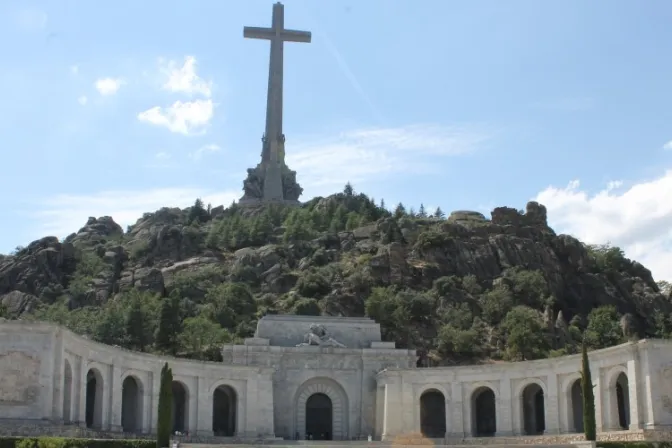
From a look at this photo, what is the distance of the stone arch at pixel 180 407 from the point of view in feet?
207

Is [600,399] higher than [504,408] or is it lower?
higher

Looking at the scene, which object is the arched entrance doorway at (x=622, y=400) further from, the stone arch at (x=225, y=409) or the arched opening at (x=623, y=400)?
the stone arch at (x=225, y=409)

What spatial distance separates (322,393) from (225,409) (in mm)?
7188

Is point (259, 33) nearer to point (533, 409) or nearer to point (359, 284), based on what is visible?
point (359, 284)

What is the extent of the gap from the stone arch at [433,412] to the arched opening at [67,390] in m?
26.8

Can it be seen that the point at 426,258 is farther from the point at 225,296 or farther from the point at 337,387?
the point at 337,387

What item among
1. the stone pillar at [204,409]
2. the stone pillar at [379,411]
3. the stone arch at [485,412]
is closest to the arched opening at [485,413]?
the stone arch at [485,412]

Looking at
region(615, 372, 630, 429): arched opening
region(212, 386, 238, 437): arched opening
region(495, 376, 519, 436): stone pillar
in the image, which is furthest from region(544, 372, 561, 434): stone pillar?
region(212, 386, 238, 437): arched opening

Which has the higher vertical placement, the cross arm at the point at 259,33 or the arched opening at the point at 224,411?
the cross arm at the point at 259,33

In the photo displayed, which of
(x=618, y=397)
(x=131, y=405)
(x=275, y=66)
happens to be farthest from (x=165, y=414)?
(x=275, y=66)

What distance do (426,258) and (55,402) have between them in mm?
63409

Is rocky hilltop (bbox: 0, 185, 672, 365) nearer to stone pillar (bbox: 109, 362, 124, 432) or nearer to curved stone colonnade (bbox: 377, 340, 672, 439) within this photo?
curved stone colonnade (bbox: 377, 340, 672, 439)

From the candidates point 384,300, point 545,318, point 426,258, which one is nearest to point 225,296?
point 384,300

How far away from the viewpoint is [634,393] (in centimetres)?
5338
